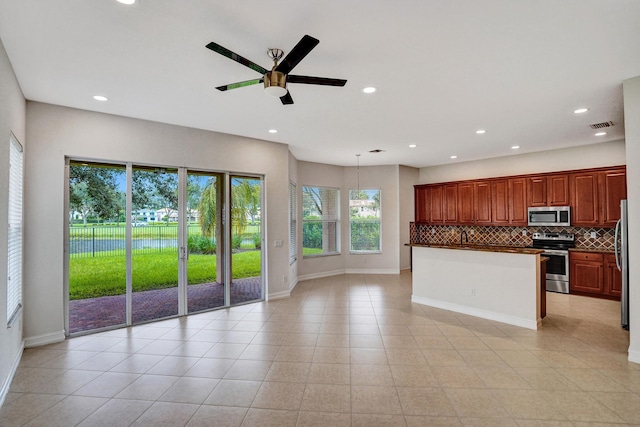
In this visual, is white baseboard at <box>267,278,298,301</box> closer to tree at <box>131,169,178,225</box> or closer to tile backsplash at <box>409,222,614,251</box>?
tree at <box>131,169,178,225</box>

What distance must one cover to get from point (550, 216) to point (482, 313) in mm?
3084

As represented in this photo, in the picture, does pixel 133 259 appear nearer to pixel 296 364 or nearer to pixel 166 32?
pixel 296 364

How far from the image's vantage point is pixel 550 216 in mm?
6316

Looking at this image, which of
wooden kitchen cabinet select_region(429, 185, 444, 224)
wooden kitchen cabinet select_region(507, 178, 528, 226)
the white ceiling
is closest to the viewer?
the white ceiling

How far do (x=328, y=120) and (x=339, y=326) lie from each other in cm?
295

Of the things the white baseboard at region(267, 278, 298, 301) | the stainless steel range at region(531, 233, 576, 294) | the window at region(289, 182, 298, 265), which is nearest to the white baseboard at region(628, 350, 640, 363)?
the stainless steel range at region(531, 233, 576, 294)

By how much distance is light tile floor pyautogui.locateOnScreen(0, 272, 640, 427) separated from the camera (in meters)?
2.37

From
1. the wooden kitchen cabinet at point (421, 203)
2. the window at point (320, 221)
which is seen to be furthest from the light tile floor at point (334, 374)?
the wooden kitchen cabinet at point (421, 203)

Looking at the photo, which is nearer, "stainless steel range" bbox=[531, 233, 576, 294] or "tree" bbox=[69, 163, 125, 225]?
"tree" bbox=[69, 163, 125, 225]

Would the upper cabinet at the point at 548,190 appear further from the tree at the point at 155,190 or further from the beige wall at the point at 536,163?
the tree at the point at 155,190

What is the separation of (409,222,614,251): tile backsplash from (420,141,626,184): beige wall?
49.1 inches

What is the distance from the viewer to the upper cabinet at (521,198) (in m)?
5.70

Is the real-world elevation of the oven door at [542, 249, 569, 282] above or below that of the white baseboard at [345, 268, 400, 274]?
above

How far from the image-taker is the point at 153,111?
4125mm
